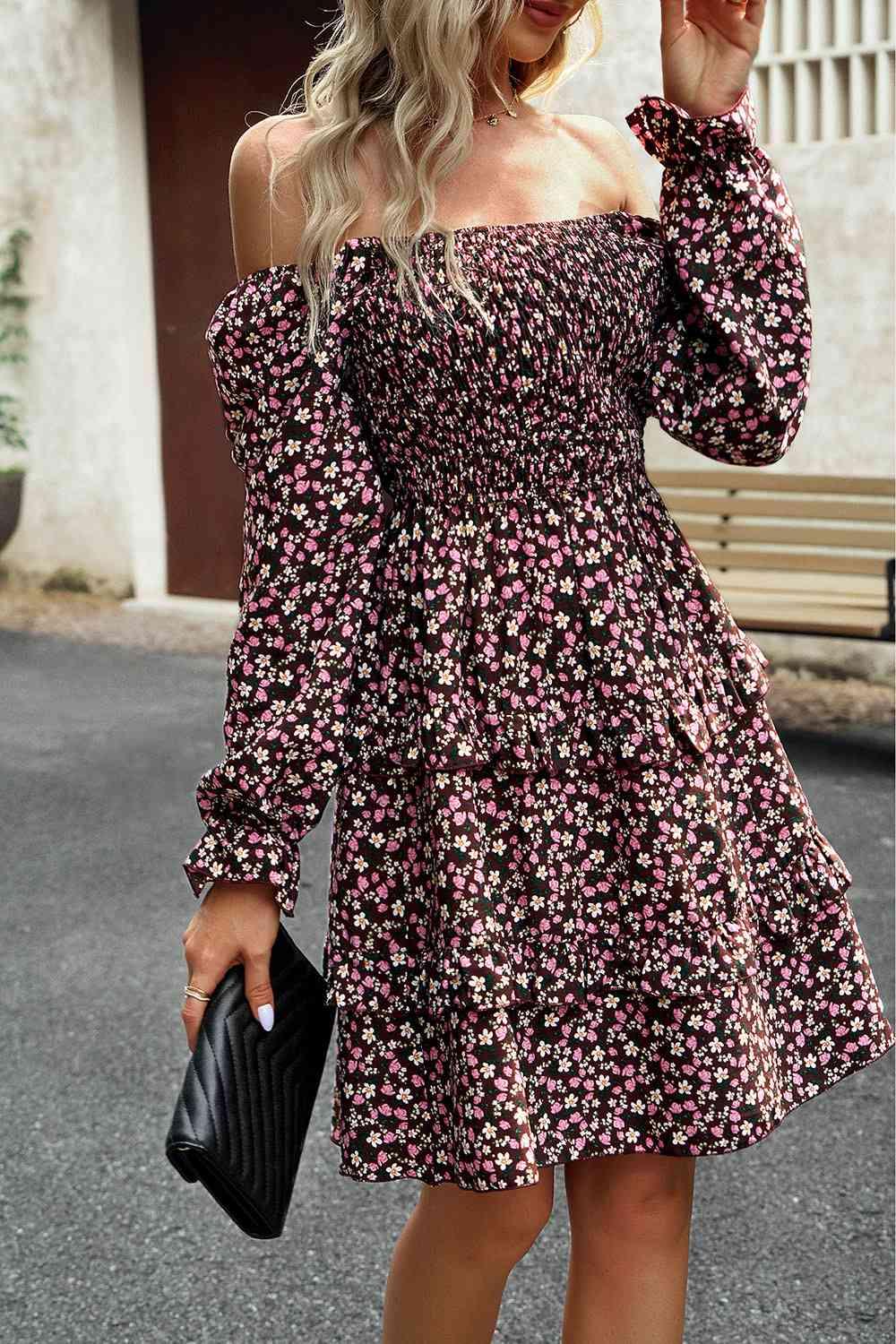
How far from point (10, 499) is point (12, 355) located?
0.83 metres

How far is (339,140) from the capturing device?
1.69 m

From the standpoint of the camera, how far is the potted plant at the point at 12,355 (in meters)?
9.09

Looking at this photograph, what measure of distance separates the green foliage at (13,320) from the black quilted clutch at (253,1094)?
26.2ft

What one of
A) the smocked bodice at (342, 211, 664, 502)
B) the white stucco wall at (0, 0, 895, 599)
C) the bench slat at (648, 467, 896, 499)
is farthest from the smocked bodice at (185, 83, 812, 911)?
the white stucco wall at (0, 0, 895, 599)

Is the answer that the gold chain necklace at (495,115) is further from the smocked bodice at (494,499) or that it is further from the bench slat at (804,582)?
the bench slat at (804,582)

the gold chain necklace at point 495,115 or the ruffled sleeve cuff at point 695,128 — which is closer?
the ruffled sleeve cuff at point 695,128

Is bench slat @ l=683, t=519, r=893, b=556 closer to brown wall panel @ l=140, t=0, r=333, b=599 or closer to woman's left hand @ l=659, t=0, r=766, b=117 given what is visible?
brown wall panel @ l=140, t=0, r=333, b=599

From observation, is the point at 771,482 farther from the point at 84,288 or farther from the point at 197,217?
the point at 84,288

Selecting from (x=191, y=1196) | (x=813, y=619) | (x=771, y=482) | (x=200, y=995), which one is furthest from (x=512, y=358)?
(x=771, y=482)

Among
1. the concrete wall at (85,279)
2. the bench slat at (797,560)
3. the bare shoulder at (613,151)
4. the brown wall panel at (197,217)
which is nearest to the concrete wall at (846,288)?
the bench slat at (797,560)

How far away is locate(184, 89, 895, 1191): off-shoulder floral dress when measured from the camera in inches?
63.4

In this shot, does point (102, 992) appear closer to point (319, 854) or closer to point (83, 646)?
point (319, 854)

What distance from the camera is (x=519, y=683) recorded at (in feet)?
5.32

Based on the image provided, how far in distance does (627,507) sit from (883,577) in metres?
4.36
